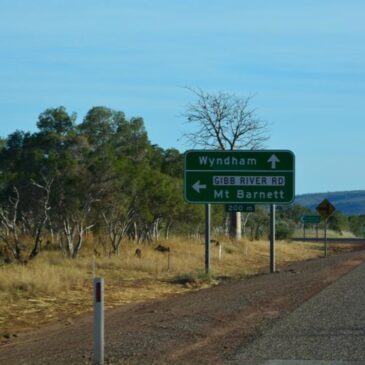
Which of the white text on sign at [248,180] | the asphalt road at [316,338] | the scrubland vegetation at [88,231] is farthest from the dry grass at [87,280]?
the asphalt road at [316,338]

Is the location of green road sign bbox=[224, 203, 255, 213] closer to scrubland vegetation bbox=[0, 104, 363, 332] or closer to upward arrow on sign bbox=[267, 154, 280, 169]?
upward arrow on sign bbox=[267, 154, 280, 169]

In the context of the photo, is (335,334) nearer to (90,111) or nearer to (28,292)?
(28,292)

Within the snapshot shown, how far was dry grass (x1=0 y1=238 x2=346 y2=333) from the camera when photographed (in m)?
15.5

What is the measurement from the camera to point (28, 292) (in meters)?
17.5

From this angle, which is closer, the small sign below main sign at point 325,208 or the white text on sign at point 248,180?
the white text on sign at point 248,180

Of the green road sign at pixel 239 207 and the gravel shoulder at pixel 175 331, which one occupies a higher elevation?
the green road sign at pixel 239 207

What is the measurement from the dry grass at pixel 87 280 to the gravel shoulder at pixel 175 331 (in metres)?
1.07

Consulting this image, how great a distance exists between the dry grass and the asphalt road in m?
4.50

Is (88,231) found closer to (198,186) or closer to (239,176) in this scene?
(198,186)

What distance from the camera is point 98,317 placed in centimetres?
891

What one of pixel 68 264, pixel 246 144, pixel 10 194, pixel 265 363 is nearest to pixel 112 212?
pixel 10 194

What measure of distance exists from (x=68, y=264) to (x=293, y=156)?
332 inches

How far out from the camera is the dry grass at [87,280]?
15547mm

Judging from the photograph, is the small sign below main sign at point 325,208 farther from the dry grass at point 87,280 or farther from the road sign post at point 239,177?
the road sign post at point 239,177
